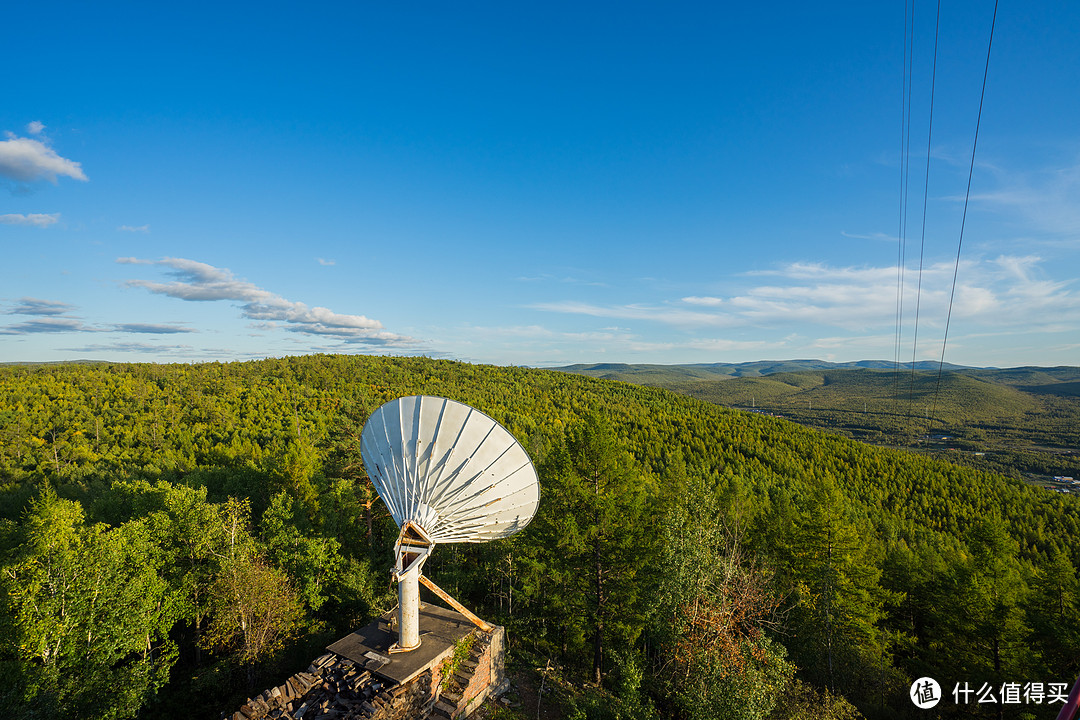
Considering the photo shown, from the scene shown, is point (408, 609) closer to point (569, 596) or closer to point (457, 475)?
point (457, 475)

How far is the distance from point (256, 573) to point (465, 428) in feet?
39.8

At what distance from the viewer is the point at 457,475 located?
1600 centimetres

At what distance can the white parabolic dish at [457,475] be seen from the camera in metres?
16.0

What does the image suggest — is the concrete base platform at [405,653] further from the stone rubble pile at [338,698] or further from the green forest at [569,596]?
the green forest at [569,596]

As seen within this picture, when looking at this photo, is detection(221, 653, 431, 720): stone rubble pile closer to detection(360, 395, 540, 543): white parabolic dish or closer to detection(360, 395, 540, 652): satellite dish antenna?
detection(360, 395, 540, 652): satellite dish antenna

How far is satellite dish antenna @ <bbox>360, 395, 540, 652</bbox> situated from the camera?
16.0m

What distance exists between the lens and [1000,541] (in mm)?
25000

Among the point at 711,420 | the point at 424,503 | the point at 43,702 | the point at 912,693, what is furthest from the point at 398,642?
the point at 711,420

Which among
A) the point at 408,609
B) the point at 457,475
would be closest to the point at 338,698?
the point at 408,609

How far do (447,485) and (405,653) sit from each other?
6.52 meters

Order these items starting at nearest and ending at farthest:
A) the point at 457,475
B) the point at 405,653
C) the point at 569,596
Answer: the point at 457,475 < the point at 405,653 < the point at 569,596

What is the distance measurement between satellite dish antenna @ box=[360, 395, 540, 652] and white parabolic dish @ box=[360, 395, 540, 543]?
0.04m

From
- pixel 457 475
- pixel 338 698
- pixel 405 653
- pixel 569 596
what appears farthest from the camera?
pixel 569 596

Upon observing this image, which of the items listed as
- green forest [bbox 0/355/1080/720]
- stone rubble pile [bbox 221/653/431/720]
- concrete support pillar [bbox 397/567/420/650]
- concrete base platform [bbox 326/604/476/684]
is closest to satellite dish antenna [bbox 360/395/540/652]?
concrete support pillar [bbox 397/567/420/650]
